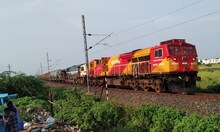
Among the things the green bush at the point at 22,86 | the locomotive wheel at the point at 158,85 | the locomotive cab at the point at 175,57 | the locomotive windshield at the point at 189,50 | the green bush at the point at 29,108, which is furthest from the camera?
the green bush at the point at 22,86

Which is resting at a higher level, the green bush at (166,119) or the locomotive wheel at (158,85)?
the locomotive wheel at (158,85)

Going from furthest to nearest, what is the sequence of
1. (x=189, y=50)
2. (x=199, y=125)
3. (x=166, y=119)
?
(x=189, y=50), (x=166, y=119), (x=199, y=125)

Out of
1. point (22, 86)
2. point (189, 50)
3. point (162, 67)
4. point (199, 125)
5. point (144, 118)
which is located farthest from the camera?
point (22, 86)

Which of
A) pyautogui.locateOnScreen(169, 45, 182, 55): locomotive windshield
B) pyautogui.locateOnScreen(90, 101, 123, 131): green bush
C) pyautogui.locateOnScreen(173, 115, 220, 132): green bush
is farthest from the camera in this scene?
pyautogui.locateOnScreen(169, 45, 182, 55): locomotive windshield

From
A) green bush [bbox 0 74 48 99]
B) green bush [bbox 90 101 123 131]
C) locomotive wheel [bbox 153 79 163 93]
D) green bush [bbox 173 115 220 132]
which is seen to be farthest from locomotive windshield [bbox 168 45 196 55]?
green bush [bbox 173 115 220 132]

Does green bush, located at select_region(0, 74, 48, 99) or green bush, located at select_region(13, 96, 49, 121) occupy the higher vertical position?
green bush, located at select_region(0, 74, 48, 99)

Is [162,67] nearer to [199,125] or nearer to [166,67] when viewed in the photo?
[166,67]

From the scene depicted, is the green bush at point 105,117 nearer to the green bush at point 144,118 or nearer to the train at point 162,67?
the green bush at point 144,118

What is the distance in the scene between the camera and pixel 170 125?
982cm

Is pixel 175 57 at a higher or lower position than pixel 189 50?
lower

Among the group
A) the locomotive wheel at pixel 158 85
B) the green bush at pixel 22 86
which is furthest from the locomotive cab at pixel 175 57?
the green bush at pixel 22 86

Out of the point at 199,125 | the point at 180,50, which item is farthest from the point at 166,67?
the point at 199,125

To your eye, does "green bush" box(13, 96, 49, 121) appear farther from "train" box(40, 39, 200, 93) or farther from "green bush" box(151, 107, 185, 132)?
"green bush" box(151, 107, 185, 132)

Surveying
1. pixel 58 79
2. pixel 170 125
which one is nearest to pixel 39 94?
pixel 170 125
